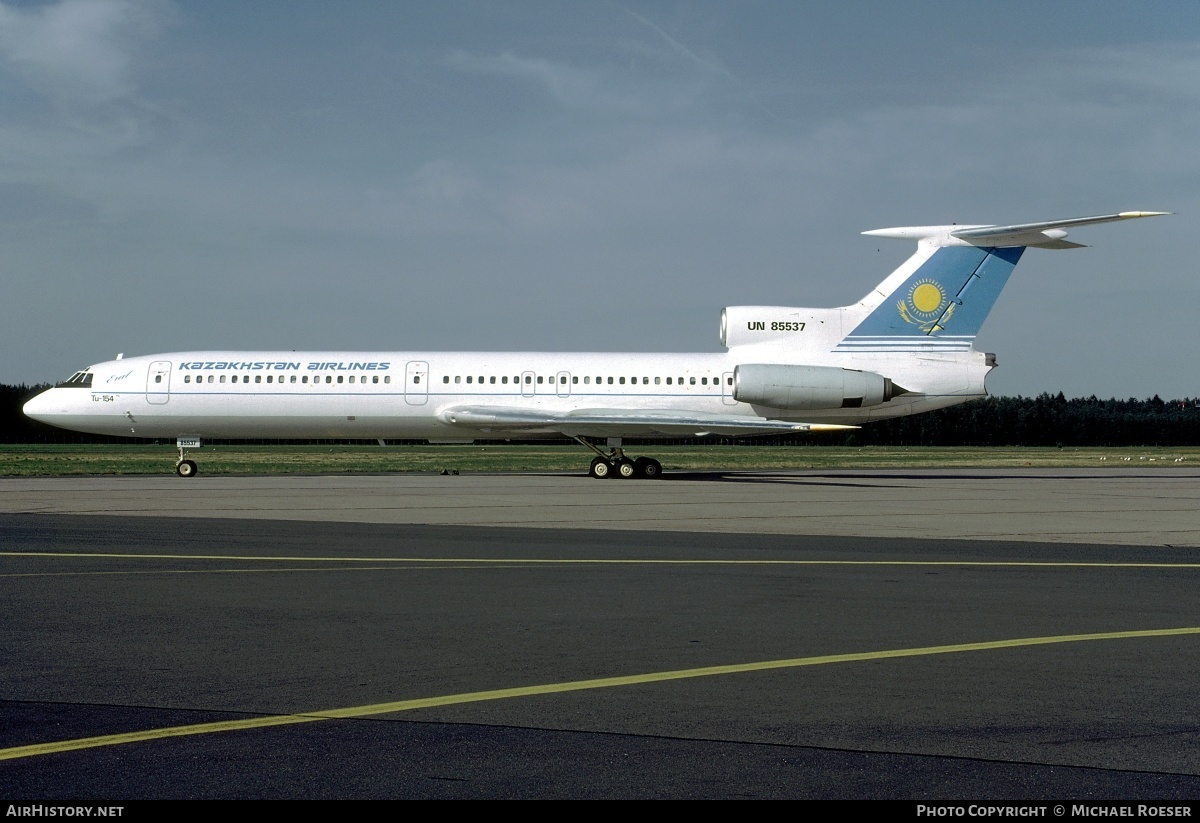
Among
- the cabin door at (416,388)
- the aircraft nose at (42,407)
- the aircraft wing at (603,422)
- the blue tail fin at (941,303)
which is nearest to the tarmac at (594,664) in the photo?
the aircraft wing at (603,422)

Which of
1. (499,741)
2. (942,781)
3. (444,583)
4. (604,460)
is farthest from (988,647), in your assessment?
(604,460)

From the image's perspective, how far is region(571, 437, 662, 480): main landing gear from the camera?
3231cm

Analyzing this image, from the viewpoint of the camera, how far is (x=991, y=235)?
31.0m

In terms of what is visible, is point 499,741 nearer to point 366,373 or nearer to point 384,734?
point 384,734

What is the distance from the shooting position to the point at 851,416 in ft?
108

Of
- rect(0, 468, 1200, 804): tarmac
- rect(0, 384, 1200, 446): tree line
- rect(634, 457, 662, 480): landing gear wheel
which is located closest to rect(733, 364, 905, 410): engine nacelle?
rect(634, 457, 662, 480): landing gear wheel

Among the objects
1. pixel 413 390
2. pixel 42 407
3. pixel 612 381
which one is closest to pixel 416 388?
pixel 413 390

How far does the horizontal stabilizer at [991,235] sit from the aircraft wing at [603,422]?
5.60 metres

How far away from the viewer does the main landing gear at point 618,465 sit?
106 feet

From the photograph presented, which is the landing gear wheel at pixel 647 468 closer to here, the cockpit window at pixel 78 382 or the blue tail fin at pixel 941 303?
the blue tail fin at pixel 941 303

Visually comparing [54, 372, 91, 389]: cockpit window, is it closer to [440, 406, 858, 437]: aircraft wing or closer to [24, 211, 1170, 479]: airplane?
[24, 211, 1170, 479]: airplane

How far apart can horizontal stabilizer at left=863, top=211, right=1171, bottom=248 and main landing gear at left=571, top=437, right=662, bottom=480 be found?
345 inches

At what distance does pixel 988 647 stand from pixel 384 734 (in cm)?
429

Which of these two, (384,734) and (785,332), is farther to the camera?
(785,332)
